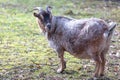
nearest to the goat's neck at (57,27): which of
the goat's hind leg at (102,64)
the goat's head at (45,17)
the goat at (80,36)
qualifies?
the goat at (80,36)

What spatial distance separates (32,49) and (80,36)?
2950mm

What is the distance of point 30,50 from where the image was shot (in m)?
9.66

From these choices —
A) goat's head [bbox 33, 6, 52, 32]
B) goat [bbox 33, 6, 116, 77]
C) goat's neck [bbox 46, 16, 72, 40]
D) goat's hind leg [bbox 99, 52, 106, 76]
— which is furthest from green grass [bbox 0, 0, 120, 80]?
goat's head [bbox 33, 6, 52, 32]

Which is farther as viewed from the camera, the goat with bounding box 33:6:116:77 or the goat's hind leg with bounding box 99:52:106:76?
the goat's hind leg with bounding box 99:52:106:76

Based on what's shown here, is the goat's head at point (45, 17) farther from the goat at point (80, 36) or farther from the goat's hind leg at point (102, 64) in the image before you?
the goat's hind leg at point (102, 64)

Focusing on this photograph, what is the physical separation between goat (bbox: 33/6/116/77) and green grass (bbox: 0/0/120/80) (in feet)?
1.42

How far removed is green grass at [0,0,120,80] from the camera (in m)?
7.67

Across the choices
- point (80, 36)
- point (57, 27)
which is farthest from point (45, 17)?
point (80, 36)

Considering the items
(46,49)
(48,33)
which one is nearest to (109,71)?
(48,33)

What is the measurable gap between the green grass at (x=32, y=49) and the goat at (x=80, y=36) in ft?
1.42

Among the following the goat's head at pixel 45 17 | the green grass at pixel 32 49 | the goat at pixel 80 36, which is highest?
the goat's head at pixel 45 17

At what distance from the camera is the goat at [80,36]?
696 cm

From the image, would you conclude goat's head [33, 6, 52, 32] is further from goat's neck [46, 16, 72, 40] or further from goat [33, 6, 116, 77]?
goat's neck [46, 16, 72, 40]

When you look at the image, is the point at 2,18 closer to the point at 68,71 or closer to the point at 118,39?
the point at 118,39
